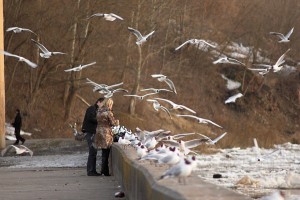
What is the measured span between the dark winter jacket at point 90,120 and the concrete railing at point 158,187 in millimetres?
3884

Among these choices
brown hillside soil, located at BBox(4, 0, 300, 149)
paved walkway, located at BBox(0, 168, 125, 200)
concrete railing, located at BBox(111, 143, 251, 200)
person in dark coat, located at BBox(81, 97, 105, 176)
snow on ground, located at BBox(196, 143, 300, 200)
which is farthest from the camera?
brown hillside soil, located at BBox(4, 0, 300, 149)

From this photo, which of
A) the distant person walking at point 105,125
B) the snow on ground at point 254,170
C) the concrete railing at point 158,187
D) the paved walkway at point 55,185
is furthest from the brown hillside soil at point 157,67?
the concrete railing at point 158,187

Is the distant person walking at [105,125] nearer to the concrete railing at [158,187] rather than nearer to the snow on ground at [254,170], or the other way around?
the concrete railing at [158,187]

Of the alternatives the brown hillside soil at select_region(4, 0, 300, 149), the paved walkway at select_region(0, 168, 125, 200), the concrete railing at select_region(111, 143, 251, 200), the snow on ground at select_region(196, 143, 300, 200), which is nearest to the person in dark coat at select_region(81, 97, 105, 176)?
the paved walkway at select_region(0, 168, 125, 200)

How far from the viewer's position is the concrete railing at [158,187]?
8531 mm

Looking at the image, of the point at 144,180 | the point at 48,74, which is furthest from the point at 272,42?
the point at 144,180

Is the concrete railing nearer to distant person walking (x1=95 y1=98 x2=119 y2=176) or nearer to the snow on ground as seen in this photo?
distant person walking (x1=95 y1=98 x2=119 y2=176)

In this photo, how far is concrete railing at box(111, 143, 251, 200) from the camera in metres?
8.53

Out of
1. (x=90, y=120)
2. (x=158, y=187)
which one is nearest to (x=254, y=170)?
(x=90, y=120)

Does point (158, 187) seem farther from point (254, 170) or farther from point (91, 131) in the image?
point (254, 170)

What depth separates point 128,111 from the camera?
54656 millimetres

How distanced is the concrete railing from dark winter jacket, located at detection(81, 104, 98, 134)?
3.88 meters

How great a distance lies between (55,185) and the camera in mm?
17500

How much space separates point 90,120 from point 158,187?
9794mm
